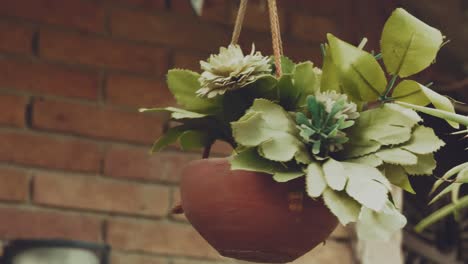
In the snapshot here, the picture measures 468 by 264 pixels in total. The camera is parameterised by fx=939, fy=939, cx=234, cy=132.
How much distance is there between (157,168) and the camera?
7.06 feet

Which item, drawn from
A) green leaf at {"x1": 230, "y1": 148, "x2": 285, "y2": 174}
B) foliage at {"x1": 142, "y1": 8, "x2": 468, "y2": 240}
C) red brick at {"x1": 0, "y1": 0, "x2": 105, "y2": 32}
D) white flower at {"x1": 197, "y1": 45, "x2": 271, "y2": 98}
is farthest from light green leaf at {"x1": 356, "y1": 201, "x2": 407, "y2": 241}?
red brick at {"x1": 0, "y1": 0, "x2": 105, "y2": 32}

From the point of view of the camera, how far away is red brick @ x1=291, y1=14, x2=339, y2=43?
7.68 feet

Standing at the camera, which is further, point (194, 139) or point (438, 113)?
point (194, 139)

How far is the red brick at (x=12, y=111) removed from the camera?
2070 millimetres

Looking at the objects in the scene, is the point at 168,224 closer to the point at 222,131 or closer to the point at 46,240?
the point at 46,240

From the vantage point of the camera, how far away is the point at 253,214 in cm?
115

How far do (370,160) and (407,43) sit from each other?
0.51 ft

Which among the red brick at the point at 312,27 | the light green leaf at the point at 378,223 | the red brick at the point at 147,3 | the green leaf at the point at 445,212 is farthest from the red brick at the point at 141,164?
the light green leaf at the point at 378,223

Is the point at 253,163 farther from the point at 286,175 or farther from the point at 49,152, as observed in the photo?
the point at 49,152

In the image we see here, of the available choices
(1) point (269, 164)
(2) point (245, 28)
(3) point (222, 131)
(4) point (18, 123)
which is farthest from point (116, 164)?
(1) point (269, 164)

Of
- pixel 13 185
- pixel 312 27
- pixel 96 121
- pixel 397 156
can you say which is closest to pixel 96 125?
pixel 96 121

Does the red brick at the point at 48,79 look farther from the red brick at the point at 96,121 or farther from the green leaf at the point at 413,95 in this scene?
the green leaf at the point at 413,95

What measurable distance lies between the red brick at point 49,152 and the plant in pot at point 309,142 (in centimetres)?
91

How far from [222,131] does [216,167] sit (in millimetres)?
91
